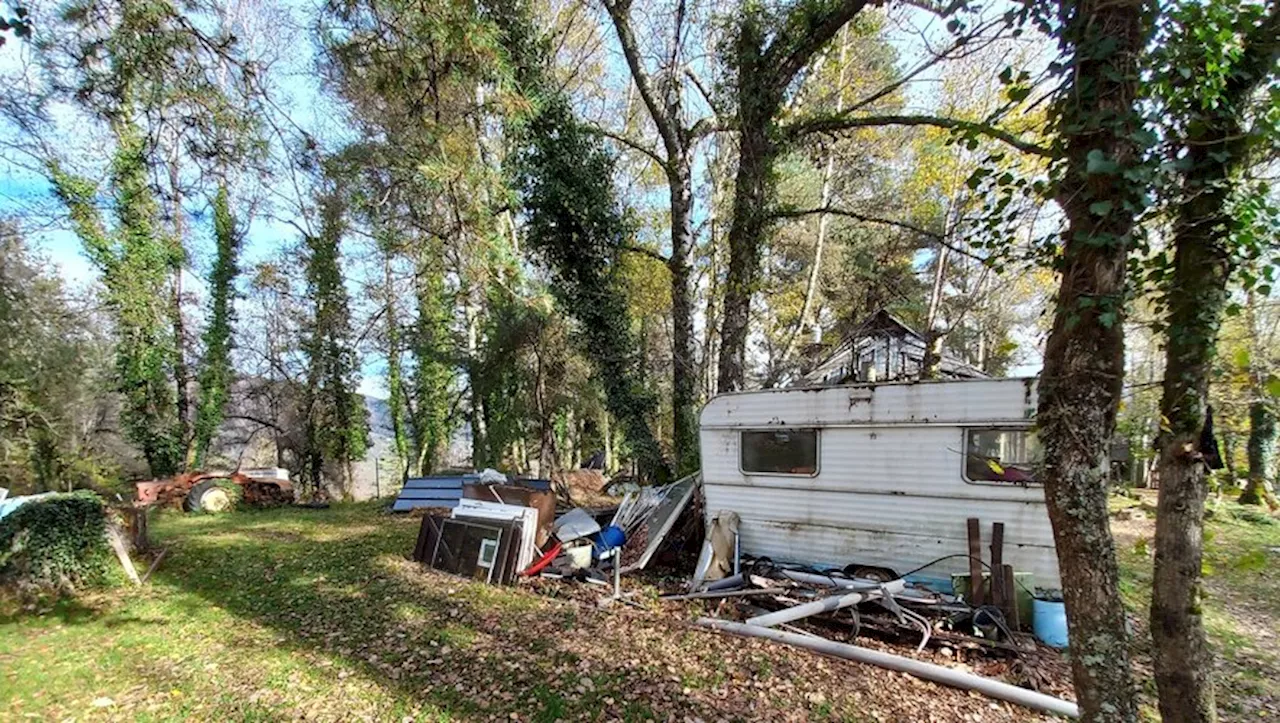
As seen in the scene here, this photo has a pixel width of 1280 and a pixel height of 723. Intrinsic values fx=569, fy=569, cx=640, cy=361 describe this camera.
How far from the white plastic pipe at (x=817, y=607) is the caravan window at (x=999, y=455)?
4.96 ft

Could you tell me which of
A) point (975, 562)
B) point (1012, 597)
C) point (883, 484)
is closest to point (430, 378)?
point (883, 484)

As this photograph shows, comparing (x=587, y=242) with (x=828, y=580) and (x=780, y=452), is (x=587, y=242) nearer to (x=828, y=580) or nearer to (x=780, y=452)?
(x=780, y=452)

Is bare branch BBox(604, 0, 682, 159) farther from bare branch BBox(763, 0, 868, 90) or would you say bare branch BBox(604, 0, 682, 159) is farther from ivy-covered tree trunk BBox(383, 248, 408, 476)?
ivy-covered tree trunk BBox(383, 248, 408, 476)

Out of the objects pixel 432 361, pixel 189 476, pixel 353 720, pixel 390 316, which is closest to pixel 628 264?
pixel 432 361

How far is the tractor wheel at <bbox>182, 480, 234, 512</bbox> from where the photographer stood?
39.8 ft

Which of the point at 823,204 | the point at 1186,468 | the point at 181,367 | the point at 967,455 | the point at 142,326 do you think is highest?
the point at 823,204

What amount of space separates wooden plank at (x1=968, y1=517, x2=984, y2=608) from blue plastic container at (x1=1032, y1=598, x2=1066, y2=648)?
0.45 metres

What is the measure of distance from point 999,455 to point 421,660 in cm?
562

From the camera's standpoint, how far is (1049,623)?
5055mm

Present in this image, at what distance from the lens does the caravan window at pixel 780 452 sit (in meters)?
6.73

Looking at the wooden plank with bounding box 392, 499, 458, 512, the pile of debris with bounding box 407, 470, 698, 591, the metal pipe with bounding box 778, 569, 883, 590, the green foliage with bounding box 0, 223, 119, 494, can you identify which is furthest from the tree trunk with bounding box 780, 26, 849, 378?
the green foliage with bounding box 0, 223, 119, 494

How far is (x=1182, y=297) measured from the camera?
2273 millimetres

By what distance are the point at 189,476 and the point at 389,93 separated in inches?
485

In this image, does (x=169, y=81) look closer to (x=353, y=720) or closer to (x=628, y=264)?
(x=353, y=720)
